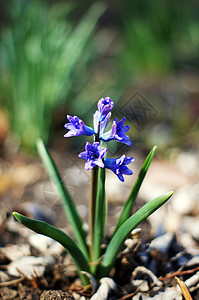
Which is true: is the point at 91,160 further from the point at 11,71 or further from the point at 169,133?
the point at 169,133

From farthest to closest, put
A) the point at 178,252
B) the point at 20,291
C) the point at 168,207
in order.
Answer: the point at 168,207 → the point at 178,252 → the point at 20,291

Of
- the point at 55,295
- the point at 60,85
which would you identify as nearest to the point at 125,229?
the point at 55,295

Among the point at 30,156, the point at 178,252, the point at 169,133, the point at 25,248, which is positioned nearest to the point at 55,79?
the point at 30,156

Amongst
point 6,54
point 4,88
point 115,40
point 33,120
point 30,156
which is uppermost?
point 115,40

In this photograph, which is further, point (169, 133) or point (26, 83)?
point (169, 133)

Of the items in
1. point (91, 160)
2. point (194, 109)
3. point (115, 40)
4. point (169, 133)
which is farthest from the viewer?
point (115, 40)

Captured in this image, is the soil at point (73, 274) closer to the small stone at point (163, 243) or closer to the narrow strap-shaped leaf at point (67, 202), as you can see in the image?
the small stone at point (163, 243)

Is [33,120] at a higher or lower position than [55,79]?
lower

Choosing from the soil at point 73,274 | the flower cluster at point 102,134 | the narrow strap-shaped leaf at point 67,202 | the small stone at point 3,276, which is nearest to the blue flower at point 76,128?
the flower cluster at point 102,134

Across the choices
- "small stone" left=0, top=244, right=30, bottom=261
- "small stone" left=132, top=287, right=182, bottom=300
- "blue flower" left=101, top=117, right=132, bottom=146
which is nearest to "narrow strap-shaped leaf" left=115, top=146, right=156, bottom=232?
"blue flower" left=101, top=117, right=132, bottom=146
